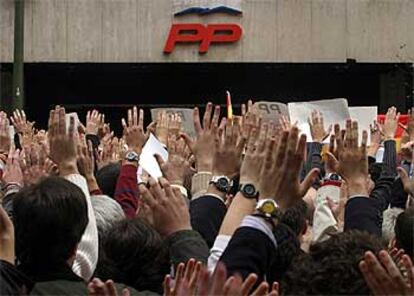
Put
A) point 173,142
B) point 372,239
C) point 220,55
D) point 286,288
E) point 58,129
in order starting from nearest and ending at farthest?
point 286,288, point 372,239, point 58,129, point 173,142, point 220,55

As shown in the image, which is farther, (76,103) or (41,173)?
(76,103)

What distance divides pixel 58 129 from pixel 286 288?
1.93 metres

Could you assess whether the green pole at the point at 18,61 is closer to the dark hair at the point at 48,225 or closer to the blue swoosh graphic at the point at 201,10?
the blue swoosh graphic at the point at 201,10

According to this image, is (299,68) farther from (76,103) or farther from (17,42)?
(17,42)

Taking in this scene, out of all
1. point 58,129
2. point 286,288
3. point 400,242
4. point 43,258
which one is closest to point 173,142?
point 58,129

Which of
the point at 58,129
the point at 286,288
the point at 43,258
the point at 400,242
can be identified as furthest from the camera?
the point at 58,129

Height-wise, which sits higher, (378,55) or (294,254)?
(378,55)

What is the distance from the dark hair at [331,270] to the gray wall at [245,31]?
19936 millimetres

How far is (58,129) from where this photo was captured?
4621 mm

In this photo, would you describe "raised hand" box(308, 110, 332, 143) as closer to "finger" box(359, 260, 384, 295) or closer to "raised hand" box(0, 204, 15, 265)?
"raised hand" box(0, 204, 15, 265)

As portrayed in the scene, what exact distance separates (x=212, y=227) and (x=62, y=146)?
0.90 m

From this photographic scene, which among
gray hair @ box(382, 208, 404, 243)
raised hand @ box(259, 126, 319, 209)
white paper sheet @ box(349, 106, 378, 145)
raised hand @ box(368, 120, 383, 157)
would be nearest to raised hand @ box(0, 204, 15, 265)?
raised hand @ box(259, 126, 319, 209)

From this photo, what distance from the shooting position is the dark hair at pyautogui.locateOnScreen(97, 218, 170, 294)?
3.73 meters

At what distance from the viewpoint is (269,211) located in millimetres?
3188
